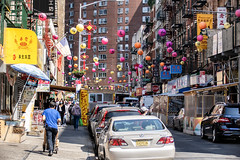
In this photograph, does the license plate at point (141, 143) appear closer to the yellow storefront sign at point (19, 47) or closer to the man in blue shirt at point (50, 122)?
the man in blue shirt at point (50, 122)

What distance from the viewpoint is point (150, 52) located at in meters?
89.8

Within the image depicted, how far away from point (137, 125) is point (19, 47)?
25.3 feet

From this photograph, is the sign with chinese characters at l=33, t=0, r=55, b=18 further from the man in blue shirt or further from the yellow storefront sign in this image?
the man in blue shirt

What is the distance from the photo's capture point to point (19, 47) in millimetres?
18453

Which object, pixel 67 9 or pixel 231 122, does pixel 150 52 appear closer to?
pixel 67 9

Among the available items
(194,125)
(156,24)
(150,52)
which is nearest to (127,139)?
(194,125)

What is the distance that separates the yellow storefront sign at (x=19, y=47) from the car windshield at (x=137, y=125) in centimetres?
691

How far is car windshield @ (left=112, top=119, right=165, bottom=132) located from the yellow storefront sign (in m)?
6.91

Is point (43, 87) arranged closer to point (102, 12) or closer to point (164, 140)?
point (164, 140)

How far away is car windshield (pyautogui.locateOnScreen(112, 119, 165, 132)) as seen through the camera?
1231 centimetres

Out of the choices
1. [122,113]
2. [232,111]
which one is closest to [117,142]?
[122,113]

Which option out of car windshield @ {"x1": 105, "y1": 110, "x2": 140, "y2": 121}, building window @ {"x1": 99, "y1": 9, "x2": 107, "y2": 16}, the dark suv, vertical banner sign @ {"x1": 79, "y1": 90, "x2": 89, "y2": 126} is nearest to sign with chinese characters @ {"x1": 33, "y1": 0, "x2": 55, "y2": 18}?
vertical banner sign @ {"x1": 79, "y1": 90, "x2": 89, "y2": 126}

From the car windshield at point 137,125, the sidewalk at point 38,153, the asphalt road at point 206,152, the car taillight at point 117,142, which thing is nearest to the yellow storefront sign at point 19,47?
the sidewalk at point 38,153

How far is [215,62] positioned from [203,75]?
2847mm
